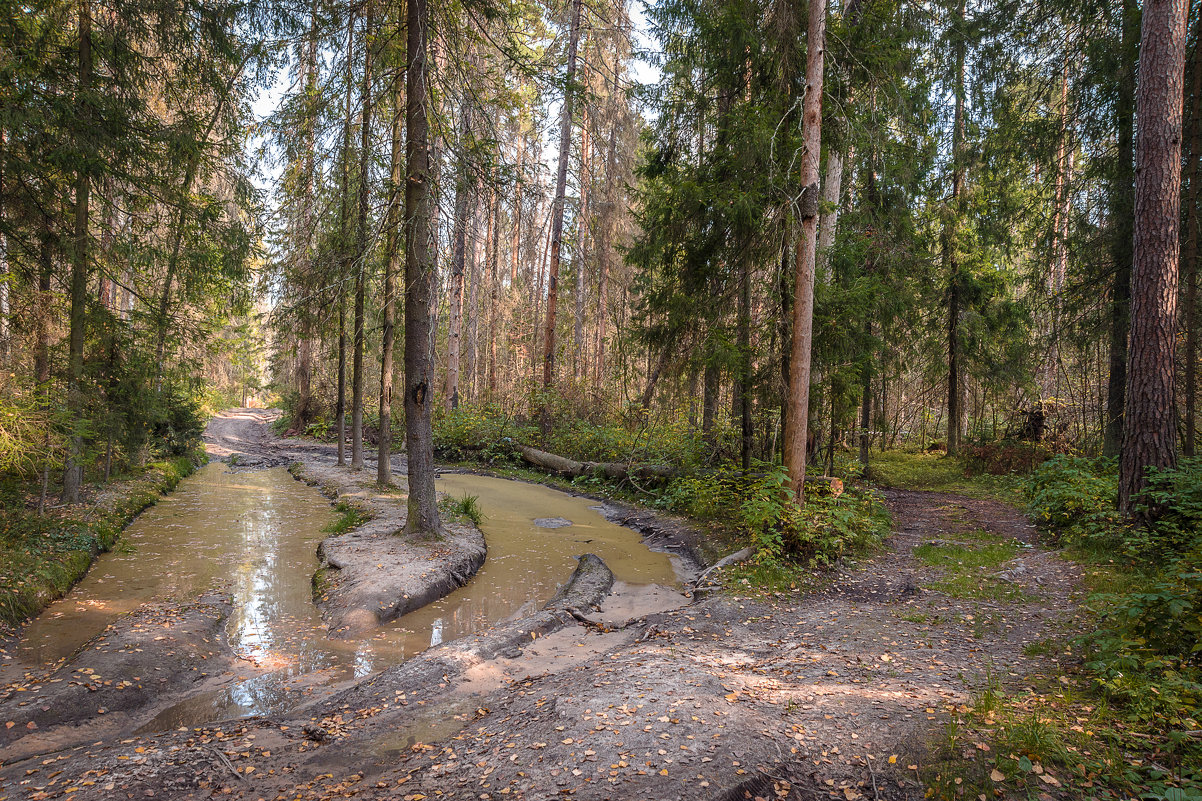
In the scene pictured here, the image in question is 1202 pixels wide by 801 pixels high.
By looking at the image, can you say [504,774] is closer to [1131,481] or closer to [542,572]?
[542,572]

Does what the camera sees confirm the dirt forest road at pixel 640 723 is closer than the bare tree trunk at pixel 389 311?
Yes

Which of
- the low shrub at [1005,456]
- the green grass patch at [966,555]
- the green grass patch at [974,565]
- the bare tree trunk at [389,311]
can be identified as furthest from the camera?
the low shrub at [1005,456]

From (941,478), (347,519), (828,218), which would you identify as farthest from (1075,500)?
(347,519)

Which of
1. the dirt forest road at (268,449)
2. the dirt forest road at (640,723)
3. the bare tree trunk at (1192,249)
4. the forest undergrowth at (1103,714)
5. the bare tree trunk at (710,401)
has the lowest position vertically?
the dirt forest road at (640,723)

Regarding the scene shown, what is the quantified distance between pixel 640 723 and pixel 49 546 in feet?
27.3

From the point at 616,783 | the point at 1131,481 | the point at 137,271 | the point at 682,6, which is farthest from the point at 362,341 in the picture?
the point at 1131,481

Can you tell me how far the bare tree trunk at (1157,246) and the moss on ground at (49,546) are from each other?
1292cm

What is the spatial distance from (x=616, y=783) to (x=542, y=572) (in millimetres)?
5326

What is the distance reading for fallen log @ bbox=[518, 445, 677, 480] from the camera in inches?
537

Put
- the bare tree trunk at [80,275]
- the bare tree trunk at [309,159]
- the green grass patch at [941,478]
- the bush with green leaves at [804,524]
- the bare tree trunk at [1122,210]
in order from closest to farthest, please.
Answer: the bush with green leaves at [804,524] → the bare tree trunk at [80,275] → the bare tree trunk at [309,159] → the bare tree trunk at [1122,210] → the green grass patch at [941,478]

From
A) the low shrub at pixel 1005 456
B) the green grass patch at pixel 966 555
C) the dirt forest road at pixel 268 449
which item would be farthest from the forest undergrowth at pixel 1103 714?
the dirt forest road at pixel 268 449

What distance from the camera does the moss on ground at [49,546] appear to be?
6.15 meters

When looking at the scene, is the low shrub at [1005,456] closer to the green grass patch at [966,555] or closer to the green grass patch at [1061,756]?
the green grass patch at [966,555]

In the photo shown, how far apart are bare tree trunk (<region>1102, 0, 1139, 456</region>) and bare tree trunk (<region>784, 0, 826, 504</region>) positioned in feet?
22.9
